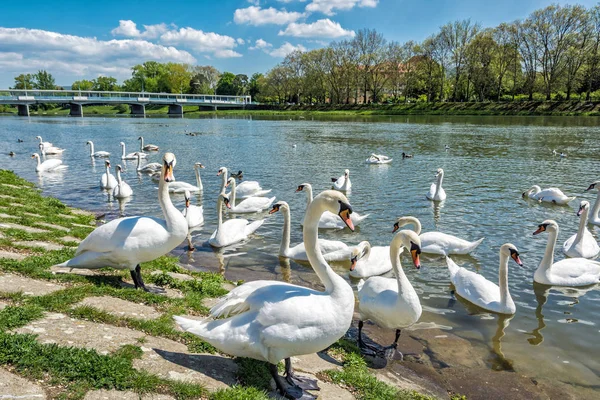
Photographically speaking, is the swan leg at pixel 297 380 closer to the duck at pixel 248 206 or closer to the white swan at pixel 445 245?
the white swan at pixel 445 245

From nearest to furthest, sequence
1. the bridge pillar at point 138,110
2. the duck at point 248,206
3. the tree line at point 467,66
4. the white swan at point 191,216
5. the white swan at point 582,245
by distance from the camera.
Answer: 1. the white swan at point 582,245
2. the white swan at point 191,216
3. the duck at point 248,206
4. the tree line at point 467,66
5. the bridge pillar at point 138,110

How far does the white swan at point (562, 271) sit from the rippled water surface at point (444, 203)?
209 millimetres

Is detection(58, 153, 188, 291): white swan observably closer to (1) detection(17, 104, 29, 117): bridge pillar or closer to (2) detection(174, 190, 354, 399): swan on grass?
(2) detection(174, 190, 354, 399): swan on grass

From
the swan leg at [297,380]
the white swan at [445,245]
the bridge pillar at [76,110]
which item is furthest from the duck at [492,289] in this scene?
the bridge pillar at [76,110]

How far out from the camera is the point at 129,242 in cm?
566

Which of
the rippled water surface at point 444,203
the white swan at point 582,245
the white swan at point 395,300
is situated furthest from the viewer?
the white swan at point 582,245

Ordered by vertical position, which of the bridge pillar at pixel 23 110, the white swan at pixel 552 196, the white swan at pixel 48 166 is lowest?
the white swan at pixel 552 196

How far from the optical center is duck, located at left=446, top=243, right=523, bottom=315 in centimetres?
735

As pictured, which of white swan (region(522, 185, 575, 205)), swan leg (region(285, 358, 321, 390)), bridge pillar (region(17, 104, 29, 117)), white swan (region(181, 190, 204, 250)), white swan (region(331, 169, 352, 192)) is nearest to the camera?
swan leg (region(285, 358, 321, 390))

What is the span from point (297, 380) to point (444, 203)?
40.7 feet

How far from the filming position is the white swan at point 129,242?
5.70m

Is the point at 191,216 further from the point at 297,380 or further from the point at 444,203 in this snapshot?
Result: the point at 444,203

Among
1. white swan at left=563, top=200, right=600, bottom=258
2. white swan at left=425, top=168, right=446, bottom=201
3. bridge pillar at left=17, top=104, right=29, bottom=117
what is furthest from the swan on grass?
bridge pillar at left=17, top=104, right=29, bottom=117

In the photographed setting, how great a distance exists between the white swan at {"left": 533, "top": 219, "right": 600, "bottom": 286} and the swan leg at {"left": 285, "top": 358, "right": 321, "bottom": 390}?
624 cm
